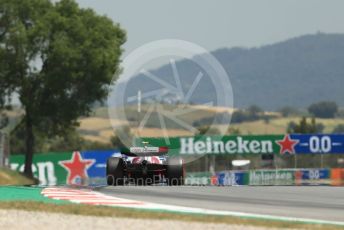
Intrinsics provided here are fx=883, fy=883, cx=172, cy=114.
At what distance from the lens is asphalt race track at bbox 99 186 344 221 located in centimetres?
1755

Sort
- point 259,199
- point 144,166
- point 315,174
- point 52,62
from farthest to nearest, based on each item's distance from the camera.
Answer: point 52,62
point 315,174
point 144,166
point 259,199

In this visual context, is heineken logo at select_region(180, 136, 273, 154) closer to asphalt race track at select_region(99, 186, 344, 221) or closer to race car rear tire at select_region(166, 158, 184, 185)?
race car rear tire at select_region(166, 158, 184, 185)

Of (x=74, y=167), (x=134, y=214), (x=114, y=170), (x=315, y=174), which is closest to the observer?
(x=134, y=214)

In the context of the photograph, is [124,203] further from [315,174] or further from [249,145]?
[249,145]

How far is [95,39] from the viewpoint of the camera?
6241 cm

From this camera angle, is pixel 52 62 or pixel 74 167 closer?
pixel 52 62

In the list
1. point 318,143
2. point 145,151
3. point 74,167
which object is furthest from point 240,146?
point 145,151

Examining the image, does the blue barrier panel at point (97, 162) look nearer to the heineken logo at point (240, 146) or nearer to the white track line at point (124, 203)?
the heineken logo at point (240, 146)

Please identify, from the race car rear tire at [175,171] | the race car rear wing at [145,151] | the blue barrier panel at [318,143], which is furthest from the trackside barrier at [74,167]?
the race car rear wing at [145,151]

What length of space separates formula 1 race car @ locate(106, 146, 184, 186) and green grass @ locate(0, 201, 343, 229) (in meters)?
8.28

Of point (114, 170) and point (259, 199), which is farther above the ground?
point (114, 170)

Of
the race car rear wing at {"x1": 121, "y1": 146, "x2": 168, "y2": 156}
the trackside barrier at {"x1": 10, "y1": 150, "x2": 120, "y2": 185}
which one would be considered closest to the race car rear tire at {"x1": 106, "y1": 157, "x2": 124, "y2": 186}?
the race car rear wing at {"x1": 121, "y1": 146, "x2": 168, "y2": 156}

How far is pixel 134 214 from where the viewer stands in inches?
629

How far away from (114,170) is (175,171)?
1.82 metres
